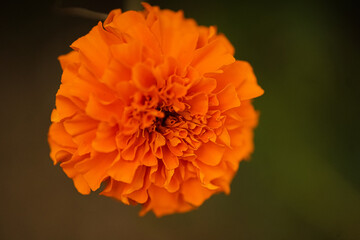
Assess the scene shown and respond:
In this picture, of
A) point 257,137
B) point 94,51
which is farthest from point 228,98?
point 257,137

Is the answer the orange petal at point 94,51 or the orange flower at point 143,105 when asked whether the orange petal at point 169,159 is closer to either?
the orange flower at point 143,105

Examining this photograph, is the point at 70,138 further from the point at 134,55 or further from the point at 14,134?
the point at 14,134

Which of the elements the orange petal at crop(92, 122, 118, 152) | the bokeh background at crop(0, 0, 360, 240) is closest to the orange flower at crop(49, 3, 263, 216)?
the orange petal at crop(92, 122, 118, 152)

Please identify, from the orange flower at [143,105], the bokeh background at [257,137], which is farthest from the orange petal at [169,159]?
the bokeh background at [257,137]

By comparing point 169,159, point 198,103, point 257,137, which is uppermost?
point 198,103

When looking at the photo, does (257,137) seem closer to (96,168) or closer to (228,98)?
(228,98)

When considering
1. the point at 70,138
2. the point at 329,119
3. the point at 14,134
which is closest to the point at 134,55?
the point at 70,138
